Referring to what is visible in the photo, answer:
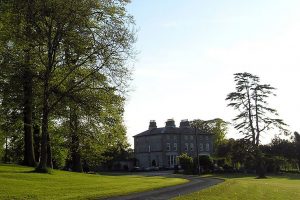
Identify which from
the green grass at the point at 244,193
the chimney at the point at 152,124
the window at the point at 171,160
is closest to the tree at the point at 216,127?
the chimney at the point at 152,124

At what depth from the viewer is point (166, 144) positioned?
5079 inches

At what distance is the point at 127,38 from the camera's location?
35.0m

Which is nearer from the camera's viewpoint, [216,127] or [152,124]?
[152,124]

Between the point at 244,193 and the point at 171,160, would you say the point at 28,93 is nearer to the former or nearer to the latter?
the point at 244,193

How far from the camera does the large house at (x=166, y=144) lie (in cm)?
12862

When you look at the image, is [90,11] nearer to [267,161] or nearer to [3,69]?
[3,69]

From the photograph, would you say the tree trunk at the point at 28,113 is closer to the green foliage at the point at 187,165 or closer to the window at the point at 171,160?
the green foliage at the point at 187,165

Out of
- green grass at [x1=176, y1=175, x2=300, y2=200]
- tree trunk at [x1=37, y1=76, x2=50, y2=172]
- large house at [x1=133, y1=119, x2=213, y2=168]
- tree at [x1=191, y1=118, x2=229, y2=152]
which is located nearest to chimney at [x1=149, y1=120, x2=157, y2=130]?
large house at [x1=133, y1=119, x2=213, y2=168]

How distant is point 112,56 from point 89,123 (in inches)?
238

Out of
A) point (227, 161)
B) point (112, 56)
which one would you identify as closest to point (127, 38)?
point (112, 56)

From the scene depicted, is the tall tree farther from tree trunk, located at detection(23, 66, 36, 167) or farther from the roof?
the roof

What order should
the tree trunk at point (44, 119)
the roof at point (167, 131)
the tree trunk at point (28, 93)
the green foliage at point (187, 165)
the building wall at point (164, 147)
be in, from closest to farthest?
the tree trunk at point (28, 93) < the tree trunk at point (44, 119) < the green foliage at point (187, 165) < the building wall at point (164, 147) < the roof at point (167, 131)

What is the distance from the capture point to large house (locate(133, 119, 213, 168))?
129 m

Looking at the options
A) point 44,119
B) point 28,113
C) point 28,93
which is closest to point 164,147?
point 28,113
